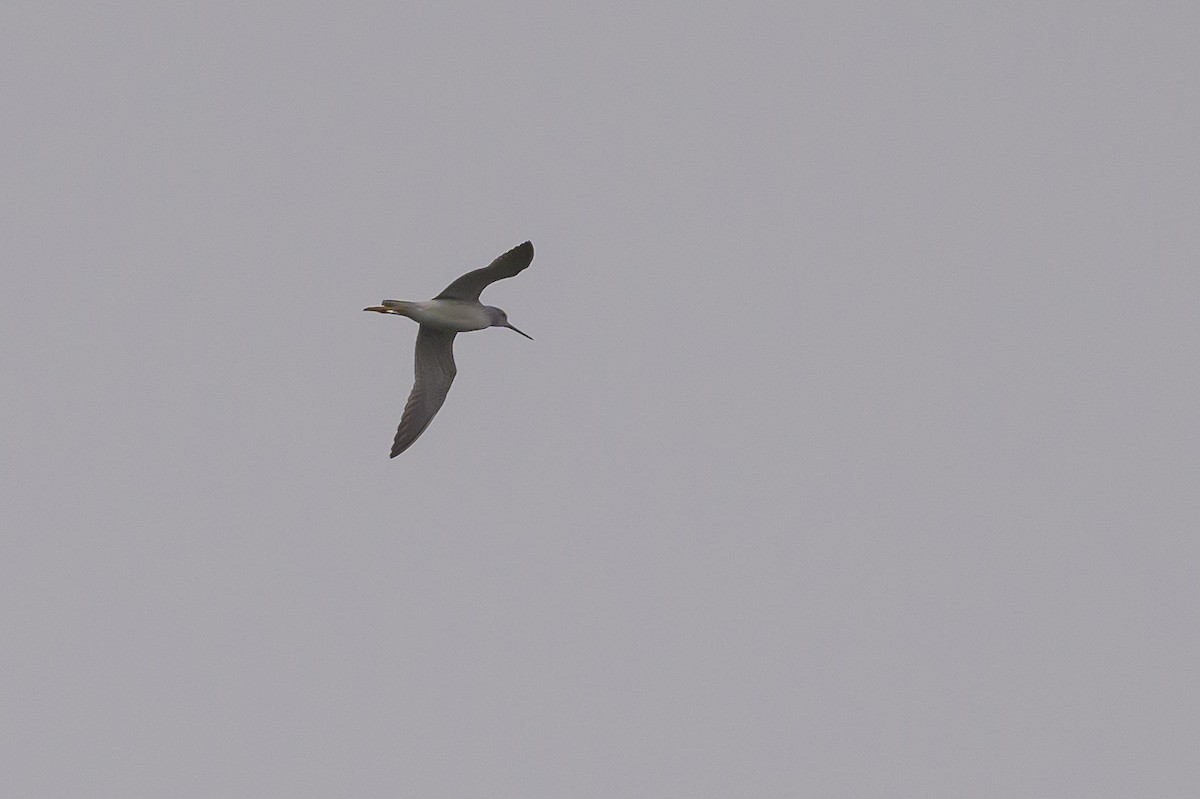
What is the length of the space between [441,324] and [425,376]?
1367 mm

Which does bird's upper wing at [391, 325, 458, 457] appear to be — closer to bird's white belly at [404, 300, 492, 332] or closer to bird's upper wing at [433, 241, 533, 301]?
bird's white belly at [404, 300, 492, 332]

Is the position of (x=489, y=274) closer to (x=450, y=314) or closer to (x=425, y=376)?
(x=450, y=314)

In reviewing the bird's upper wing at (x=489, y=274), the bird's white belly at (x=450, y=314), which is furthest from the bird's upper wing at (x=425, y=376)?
the bird's upper wing at (x=489, y=274)

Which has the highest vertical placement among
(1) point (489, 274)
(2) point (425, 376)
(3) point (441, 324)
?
(1) point (489, 274)

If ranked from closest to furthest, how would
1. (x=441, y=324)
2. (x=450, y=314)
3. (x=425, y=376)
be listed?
(x=450, y=314) < (x=441, y=324) < (x=425, y=376)

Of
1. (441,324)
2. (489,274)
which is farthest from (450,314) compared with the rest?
(489,274)

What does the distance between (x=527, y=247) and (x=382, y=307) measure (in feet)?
9.99

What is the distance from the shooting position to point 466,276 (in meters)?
28.3

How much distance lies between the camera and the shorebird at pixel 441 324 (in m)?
28.0

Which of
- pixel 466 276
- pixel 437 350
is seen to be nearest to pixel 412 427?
pixel 437 350

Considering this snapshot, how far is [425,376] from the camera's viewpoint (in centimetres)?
3047

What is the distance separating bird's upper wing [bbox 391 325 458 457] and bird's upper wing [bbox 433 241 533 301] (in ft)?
4.69

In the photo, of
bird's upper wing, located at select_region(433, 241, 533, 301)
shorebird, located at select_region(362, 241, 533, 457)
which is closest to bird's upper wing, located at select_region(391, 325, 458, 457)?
shorebird, located at select_region(362, 241, 533, 457)

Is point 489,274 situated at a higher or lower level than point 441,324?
higher
